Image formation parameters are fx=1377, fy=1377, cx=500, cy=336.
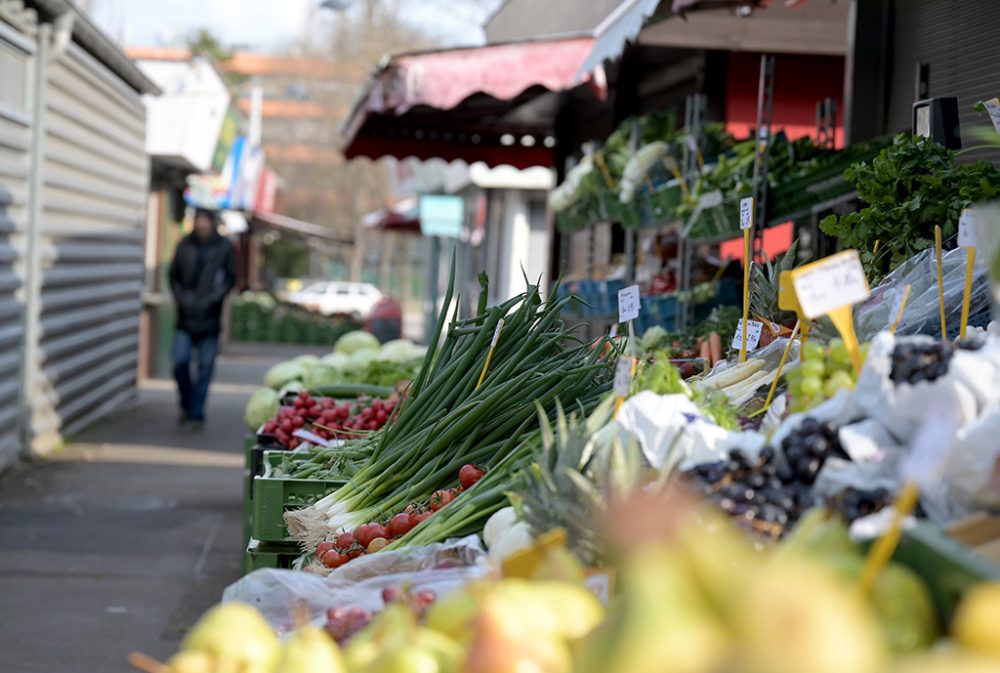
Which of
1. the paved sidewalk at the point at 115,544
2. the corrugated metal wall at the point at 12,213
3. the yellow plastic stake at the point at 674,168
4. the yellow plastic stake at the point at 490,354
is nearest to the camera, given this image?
the yellow plastic stake at the point at 490,354

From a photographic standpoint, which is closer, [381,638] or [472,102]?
[381,638]

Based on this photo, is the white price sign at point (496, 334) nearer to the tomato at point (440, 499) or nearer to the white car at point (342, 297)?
the tomato at point (440, 499)

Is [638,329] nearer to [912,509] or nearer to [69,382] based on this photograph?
[912,509]

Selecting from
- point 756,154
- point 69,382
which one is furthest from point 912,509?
point 69,382

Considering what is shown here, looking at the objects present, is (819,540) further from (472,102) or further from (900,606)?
(472,102)

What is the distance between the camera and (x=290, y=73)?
60344 mm

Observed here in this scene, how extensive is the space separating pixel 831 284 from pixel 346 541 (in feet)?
5.19

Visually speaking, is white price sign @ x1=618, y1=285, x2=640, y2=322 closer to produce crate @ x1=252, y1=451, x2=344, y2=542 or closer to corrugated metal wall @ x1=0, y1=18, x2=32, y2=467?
produce crate @ x1=252, y1=451, x2=344, y2=542

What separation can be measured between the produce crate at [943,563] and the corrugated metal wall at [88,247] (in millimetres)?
9595

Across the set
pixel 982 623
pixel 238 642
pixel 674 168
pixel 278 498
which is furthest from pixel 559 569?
pixel 674 168

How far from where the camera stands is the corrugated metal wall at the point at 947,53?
19.4 feet

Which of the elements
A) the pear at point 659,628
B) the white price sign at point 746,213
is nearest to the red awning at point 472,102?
the white price sign at point 746,213

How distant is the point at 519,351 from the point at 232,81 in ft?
129

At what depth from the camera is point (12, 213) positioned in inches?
396
